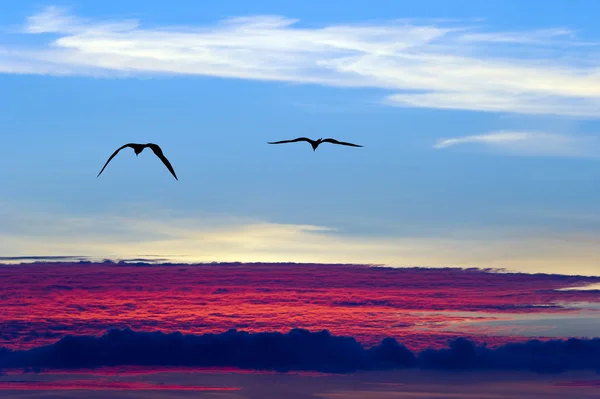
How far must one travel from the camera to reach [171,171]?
5694 cm

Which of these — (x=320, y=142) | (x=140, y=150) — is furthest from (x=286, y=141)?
(x=140, y=150)

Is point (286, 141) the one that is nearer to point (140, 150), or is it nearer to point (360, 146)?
point (360, 146)

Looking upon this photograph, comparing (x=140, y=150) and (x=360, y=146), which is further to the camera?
(x=360, y=146)

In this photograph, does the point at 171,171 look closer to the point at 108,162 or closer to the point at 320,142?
the point at 108,162

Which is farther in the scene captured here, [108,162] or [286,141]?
[286,141]

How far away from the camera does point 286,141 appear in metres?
67.4

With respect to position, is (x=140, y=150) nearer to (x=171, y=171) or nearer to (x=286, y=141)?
(x=171, y=171)

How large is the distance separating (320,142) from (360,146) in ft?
24.2

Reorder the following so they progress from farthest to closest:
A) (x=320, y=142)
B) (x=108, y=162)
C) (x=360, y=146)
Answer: (x=320, y=142) → (x=360, y=146) → (x=108, y=162)

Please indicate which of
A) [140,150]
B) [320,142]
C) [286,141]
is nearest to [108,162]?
[140,150]

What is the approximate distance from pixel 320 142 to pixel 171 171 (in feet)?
59.2

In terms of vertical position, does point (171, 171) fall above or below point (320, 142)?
below

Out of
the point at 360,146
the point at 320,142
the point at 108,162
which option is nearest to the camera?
the point at 108,162

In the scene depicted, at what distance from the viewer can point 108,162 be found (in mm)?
56625
